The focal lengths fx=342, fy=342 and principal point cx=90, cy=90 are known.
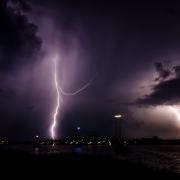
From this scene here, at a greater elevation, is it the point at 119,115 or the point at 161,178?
the point at 119,115

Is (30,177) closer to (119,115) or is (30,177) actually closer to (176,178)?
(176,178)

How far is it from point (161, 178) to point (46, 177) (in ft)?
40.3

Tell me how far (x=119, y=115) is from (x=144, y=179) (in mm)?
92253

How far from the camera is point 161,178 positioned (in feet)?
120

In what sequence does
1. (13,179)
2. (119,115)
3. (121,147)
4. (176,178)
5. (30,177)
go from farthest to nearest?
(119,115)
(121,147)
(176,178)
(30,177)
(13,179)

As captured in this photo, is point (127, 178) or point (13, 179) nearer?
point (13, 179)

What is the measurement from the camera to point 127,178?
35.1 metres

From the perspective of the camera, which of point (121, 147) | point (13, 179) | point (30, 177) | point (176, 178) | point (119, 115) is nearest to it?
point (13, 179)

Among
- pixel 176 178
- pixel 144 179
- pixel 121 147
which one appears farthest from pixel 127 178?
pixel 121 147

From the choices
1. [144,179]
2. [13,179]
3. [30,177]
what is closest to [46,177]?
[30,177]

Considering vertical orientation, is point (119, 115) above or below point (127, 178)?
above

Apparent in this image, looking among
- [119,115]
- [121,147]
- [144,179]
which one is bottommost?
[144,179]

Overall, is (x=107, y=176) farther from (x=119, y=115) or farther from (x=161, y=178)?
(x=119, y=115)

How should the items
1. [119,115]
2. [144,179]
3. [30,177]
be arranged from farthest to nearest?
[119,115]
[144,179]
[30,177]
